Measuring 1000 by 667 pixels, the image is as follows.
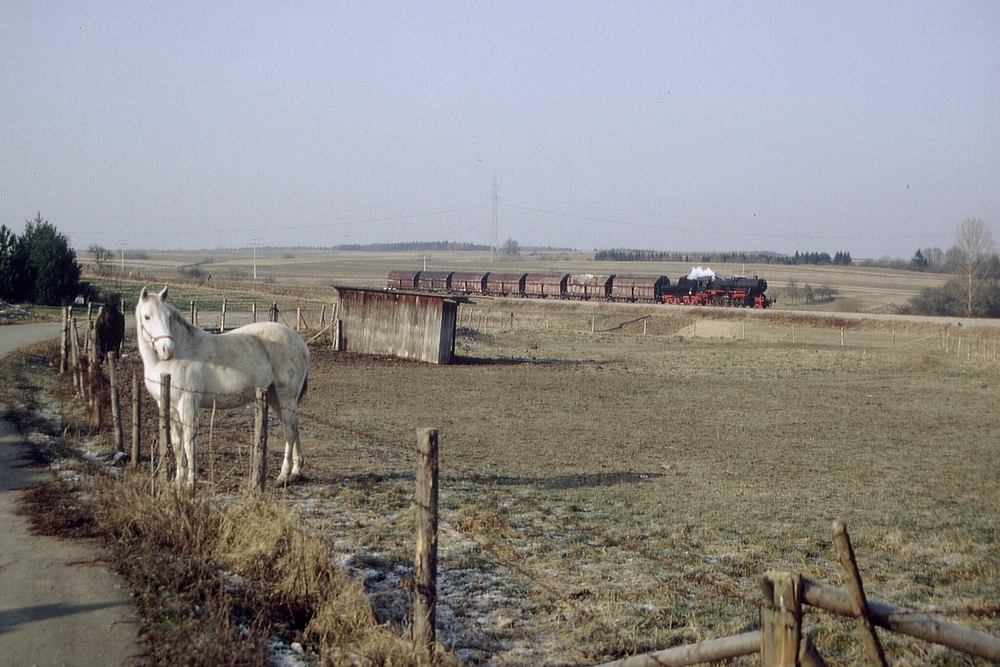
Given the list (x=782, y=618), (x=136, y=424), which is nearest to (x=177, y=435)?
(x=136, y=424)

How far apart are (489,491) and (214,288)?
6837cm

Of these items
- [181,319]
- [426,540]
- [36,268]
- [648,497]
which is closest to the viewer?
[426,540]

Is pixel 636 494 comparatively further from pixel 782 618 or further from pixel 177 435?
pixel 782 618

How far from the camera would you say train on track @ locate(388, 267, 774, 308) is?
66.8 m

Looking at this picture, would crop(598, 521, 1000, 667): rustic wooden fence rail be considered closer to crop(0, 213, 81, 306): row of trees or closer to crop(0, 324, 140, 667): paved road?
crop(0, 324, 140, 667): paved road

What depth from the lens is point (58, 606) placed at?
5996 mm

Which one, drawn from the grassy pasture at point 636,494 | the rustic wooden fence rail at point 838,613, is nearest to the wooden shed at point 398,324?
the grassy pasture at point 636,494

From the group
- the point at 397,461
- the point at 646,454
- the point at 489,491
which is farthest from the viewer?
the point at 646,454

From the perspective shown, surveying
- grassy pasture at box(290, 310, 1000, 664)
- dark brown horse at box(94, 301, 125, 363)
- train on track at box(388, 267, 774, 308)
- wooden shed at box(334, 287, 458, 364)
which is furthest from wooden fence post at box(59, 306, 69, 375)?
train on track at box(388, 267, 774, 308)

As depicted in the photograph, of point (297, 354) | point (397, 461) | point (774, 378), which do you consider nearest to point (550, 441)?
point (397, 461)

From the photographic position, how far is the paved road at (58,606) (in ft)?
17.3

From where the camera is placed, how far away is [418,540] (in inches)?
204

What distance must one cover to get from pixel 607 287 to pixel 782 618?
71369mm

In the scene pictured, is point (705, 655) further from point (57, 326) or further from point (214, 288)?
point (214, 288)
